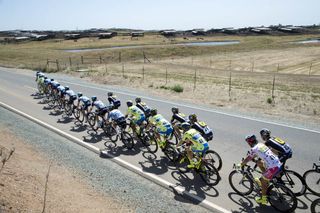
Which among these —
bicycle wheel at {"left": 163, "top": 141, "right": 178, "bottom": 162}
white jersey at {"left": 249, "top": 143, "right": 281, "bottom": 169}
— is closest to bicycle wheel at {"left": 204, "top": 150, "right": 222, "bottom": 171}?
bicycle wheel at {"left": 163, "top": 141, "right": 178, "bottom": 162}

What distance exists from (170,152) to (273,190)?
11.2 ft

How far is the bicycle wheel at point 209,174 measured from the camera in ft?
27.6

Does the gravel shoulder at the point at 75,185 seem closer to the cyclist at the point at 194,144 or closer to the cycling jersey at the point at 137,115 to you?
the cyclist at the point at 194,144

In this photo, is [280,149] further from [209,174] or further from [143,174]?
[143,174]

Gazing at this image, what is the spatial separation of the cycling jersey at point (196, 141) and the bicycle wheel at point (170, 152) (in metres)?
1.18

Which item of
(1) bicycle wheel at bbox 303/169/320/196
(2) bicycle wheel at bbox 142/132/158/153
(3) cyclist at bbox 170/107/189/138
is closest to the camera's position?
(1) bicycle wheel at bbox 303/169/320/196

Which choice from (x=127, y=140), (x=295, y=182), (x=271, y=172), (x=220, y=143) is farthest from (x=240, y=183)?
(x=127, y=140)

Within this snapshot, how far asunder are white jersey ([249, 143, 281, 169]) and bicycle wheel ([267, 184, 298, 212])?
0.48 meters

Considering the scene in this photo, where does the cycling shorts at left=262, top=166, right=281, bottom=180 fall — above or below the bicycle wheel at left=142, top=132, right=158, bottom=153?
above

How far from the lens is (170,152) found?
391 inches

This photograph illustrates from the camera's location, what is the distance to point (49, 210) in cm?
650

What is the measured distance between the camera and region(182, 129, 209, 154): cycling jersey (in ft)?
27.5

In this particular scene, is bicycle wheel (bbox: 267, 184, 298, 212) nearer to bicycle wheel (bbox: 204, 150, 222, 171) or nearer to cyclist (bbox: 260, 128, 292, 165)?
cyclist (bbox: 260, 128, 292, 165)

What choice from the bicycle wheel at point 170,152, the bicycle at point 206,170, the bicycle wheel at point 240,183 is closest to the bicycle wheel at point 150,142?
the bicycle wheel at point 170,152
